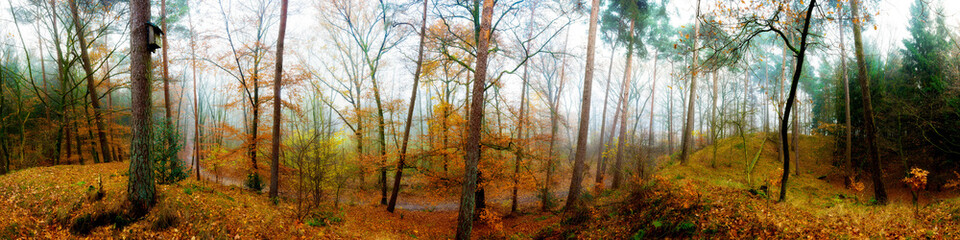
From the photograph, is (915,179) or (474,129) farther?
(474,129)

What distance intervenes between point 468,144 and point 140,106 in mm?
5745

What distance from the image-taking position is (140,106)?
17.3ft

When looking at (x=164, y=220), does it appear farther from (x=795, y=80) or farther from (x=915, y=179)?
(x=915, y=179)

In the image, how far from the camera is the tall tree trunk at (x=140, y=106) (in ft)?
17.1

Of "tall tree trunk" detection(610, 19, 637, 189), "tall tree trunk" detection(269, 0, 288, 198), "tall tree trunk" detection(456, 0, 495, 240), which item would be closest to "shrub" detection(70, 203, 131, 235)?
"tall tree trunk" detection(269, 0, 288, 198)

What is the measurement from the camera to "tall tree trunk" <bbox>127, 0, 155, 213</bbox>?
5211mm

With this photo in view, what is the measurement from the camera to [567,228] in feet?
28.0

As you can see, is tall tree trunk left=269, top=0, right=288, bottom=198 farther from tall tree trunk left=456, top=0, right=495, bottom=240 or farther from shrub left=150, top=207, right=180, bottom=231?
tall tree trunk left=456, top=0, right=495, bottom=240

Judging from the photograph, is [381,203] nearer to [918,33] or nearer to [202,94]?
[202,94]

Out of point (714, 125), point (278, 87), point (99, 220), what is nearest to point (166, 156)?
point (278, 87)

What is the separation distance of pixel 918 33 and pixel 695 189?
1492 cm

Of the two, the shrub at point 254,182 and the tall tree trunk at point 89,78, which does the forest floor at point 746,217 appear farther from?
the tall tree trunk at point 89,78

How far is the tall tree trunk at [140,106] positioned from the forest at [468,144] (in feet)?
0.07

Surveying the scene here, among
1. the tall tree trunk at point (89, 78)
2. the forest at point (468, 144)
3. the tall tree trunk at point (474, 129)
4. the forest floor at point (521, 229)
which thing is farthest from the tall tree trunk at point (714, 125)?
the tall tree trunk at point (89, 78)
